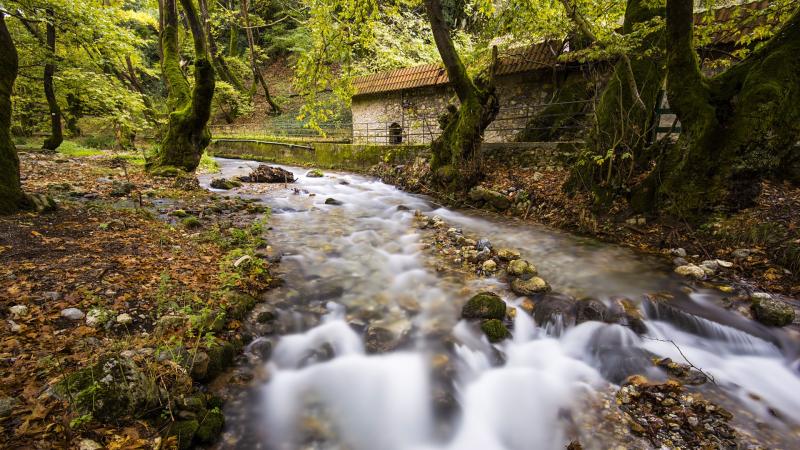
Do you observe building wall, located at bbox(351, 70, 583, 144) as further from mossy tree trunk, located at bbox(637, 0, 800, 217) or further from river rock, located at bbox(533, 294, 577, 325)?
river rock, located at bbox(533, 294, 577, 325)

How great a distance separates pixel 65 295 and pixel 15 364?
3.51 feet

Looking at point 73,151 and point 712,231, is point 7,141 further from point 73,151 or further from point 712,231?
point 73,151

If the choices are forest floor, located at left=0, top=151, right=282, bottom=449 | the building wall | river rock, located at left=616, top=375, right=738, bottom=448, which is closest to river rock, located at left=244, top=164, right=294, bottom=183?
the building wall

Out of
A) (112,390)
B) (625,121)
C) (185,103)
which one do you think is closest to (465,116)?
(625,121)

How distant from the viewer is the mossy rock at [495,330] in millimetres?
4238

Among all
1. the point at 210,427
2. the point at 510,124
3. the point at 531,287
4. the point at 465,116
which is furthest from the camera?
the point at 510,124

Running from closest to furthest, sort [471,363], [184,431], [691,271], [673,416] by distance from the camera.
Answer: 1. [184,431]
2. [673,416]
3. [471,363]
4. [691,271]

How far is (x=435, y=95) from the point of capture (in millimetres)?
17297

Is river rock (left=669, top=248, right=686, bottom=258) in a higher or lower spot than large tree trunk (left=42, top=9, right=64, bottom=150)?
lower

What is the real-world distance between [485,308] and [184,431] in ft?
10.6

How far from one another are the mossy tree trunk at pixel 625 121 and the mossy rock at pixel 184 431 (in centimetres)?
708

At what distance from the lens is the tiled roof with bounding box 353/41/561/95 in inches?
524

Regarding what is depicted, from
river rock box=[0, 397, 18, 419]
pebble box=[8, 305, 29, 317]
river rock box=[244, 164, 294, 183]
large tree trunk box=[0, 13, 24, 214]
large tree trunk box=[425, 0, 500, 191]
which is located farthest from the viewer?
river rock box=[244, 164, 294, 183]

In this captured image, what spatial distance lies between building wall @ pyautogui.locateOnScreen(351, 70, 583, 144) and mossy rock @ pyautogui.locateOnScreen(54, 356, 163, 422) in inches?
401
